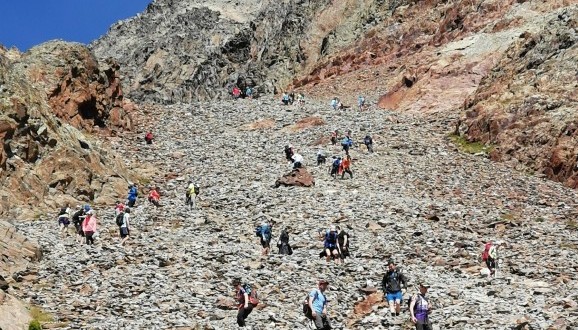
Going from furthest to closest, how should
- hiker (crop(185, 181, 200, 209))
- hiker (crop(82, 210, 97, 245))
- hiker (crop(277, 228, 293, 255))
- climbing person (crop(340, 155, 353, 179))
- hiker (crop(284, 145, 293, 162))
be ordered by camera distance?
1. hiker (crop(284, 145, 293, 162))
2. climbing person (crop(340, 155, 353, 179))
3. hiker (crop(185, 181, 200, 209))
4. hiker (crop(82, 210, 97, 245))
5. hiker (crop(277, 228, 293, 255))

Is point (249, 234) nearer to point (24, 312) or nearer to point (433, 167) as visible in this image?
point (24, 312)

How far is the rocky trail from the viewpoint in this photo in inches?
1018

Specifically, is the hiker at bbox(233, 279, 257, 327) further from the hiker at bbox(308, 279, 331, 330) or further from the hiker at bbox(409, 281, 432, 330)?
the hiker at bbox(409, 281, 432, 330)

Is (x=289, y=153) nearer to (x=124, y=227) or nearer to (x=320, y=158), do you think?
(x=320, y=158)

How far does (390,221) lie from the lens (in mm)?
39500

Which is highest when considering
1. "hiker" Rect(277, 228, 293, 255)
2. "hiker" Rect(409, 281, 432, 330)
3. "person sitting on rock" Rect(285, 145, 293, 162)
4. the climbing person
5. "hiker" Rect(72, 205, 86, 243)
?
"person sitting on rock" Rect(285, 145, 293, 162)

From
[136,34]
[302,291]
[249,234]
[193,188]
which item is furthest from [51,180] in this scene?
[136,34]

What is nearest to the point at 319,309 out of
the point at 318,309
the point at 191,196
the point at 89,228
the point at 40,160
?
the point at 318,309

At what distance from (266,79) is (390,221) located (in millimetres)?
78986

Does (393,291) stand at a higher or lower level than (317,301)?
higher

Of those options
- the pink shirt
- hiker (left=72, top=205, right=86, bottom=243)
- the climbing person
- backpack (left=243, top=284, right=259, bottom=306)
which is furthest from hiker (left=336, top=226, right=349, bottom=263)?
the climbing person

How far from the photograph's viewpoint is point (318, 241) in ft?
119

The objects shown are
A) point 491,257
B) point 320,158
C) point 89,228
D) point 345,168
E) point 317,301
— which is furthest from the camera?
point 320,158

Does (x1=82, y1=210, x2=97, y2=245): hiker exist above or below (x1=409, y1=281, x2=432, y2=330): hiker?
above
